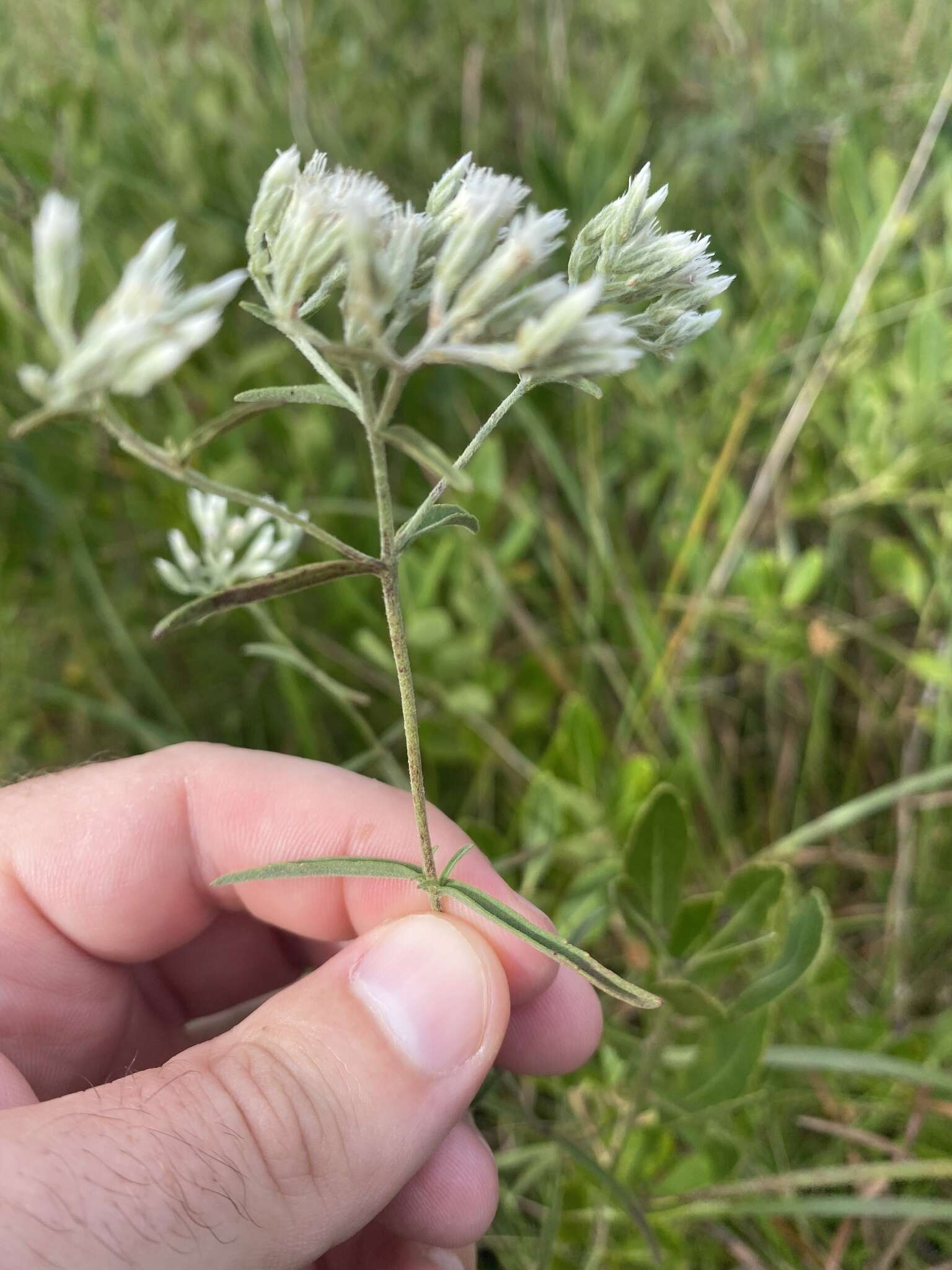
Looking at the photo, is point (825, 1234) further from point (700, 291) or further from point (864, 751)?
point (700, 291)

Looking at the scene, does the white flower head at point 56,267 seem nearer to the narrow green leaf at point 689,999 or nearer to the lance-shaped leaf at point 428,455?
the lance-shaped leaf at point 428,455

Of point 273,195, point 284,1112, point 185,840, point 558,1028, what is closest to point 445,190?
point 273,195

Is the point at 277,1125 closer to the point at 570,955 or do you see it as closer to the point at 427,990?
the point at 427,990

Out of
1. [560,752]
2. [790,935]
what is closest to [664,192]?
[790,935]

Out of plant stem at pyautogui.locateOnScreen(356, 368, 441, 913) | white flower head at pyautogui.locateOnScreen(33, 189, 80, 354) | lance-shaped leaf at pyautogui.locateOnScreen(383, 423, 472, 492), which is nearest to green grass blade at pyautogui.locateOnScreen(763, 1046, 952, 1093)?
plant stem at pyautogui.locateOnScreen(356, 368, 441, 913)

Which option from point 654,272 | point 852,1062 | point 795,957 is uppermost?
point 654,272

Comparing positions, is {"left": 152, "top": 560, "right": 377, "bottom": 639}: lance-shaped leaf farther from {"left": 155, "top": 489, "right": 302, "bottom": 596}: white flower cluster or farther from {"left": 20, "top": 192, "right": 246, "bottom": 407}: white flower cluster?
{"left": 155, "top": 489, "right": 302, "bottom": 596}: white flower cluster

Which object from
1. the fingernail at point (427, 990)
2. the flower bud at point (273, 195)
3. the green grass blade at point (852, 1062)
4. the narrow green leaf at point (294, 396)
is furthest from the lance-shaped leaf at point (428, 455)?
the green grass blade at point (852, 1062)
